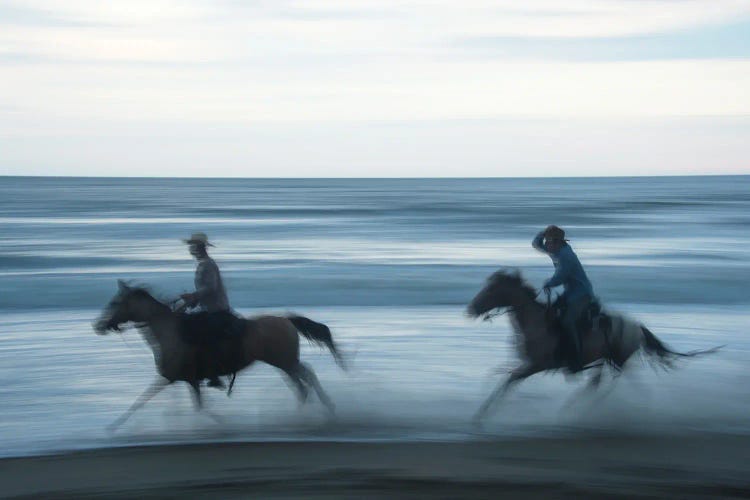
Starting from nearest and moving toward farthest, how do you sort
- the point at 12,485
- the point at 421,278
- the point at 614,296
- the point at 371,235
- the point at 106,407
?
the point at 12,485 < the point at 106,407 < the point at 614,296 < the point at 421,278 < the point at 371,235

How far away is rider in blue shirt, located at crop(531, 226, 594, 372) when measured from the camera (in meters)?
9.16

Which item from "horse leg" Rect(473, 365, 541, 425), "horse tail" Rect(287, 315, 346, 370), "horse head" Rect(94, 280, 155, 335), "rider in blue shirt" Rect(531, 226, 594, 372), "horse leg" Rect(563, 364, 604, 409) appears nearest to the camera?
"horse head" Rect(94, 280, 155, 335)

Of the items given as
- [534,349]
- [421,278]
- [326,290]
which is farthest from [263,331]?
[421,278]

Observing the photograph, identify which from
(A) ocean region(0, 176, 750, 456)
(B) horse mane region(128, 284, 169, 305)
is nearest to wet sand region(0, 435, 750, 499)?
(A) ocean region(0, 176, 750, 456)

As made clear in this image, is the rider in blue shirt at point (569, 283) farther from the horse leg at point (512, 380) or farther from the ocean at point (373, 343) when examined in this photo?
the ocean at point (373, 343)

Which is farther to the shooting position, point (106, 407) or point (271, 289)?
point (271, 289)

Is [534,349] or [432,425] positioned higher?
[534,349]

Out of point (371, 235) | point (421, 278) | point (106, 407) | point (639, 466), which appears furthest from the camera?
point (371, 235)

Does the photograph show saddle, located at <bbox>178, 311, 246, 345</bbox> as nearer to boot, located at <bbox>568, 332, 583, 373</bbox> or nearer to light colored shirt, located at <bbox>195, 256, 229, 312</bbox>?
light colored shirt, located at <bbox>195, 256, 229, 312</bbox>

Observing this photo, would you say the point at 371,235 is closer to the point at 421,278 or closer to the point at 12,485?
the point at 421,278

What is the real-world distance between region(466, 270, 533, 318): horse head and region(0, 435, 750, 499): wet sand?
1299 mm

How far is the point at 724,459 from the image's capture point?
26.0ft

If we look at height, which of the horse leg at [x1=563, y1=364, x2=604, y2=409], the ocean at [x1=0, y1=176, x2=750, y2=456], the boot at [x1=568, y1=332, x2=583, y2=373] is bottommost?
the ocean at [x1=0, y1=176, x2=750, y2=456]

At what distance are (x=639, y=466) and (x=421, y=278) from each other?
57.8 ft
